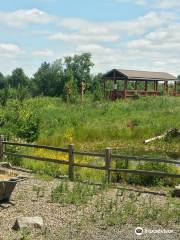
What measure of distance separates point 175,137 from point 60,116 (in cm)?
979

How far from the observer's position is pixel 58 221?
31.2ft

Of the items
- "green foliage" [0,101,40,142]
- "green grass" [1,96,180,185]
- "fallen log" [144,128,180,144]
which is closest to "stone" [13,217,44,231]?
"green grass" [1,96,180,185]

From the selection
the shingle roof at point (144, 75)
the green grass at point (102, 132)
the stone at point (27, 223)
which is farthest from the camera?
the shingle roof at point (144, 75)

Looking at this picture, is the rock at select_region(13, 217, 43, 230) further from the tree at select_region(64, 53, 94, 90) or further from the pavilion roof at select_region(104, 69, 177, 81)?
the tree at select_region(64, 53, 94, 90)

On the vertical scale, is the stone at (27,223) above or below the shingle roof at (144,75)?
below

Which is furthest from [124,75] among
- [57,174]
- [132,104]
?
[57,174]

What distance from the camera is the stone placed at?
8891 millimetres

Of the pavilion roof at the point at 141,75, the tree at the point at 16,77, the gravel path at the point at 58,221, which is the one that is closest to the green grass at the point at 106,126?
the gravel path at the point at 58,221

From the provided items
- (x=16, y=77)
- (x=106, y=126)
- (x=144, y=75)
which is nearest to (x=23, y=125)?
(x=106, y=126)

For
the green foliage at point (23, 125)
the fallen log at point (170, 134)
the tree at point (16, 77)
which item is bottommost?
the fallen log at point (170, 134)

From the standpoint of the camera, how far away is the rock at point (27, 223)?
8.89 m

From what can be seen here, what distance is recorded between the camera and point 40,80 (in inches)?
3957

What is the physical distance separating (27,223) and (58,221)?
31.6 inches

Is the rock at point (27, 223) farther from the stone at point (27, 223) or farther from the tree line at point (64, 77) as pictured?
the tree line at point (64, 77)
